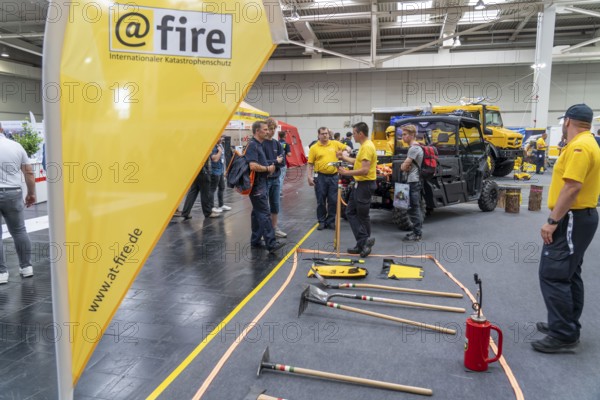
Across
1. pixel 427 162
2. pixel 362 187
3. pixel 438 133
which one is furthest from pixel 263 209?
pixel 438 133

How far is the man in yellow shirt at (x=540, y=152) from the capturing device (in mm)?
14695

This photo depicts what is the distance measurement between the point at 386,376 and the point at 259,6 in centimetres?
229

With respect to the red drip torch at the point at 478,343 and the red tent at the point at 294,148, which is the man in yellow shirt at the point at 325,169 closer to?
the red drip torch at the point at 478,343

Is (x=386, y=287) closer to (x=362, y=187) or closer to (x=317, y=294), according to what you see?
(x=317, y=294)

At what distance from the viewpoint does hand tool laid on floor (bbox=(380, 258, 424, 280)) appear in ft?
14.3

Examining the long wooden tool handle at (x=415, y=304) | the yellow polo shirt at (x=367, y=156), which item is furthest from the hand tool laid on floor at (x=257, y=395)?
the yellow polo shirt at (x=367, y=156)

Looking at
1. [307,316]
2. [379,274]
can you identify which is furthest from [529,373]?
[379,274]

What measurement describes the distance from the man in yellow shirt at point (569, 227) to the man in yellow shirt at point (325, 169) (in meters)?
3.63

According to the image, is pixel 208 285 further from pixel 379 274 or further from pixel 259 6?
pixel 259 6

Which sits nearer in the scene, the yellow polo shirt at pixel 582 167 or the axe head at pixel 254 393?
the axe head at pixel 254 393

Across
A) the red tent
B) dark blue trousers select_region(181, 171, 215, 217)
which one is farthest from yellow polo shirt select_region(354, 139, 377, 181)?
the red tent

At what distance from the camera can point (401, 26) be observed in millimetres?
17281

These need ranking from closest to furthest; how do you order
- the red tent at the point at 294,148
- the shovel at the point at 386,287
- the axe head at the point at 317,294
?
the axe head at the point at 317,294
the shovel at the point at 386,287
the red tent at the point at 294,148

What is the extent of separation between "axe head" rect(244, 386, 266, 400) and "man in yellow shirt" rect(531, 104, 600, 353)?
199 centimetres
